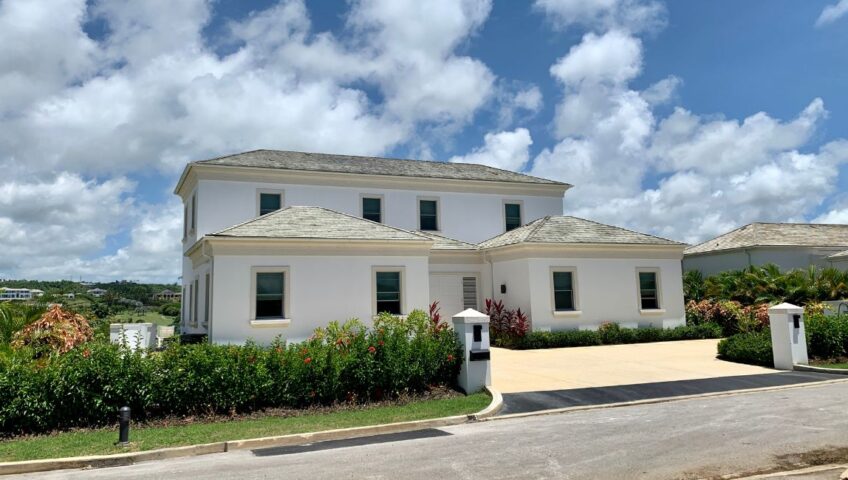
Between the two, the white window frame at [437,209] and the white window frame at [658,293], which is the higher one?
the white window frame at [437,209]

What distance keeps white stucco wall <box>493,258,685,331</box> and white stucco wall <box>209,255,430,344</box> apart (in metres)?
4.72

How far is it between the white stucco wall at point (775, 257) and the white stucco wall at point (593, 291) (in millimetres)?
10765

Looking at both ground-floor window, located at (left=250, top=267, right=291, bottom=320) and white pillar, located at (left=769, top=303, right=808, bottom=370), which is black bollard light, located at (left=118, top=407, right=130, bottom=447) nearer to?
ground-floor window, located at (left=250, top=267, right=291, bottom=320)

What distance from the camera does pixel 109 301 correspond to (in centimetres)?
5256

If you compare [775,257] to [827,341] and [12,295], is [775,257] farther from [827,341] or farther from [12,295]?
[12,295]

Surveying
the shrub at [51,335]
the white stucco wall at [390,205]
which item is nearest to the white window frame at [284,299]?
the shrub at [51,335]

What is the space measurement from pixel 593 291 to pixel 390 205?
9847 millimetres

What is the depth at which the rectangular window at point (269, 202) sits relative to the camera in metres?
24.9

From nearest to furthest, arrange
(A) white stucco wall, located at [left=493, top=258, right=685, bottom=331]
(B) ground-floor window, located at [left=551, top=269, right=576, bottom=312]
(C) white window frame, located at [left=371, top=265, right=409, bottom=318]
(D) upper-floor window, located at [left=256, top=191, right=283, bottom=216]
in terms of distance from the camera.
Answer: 1. (C) white window frame, located at [left=371, top=265, right=409, bottom=318]
2. (A) white stucco wall, located at [left=493, top=258, right=685, bottom=331]
3. (B) ground-floor window, located at [left=551, top=269, right=576, bottom=312]
4. (D) upper-floor window, located at [left=256, top=191, right=283, bottom=216]

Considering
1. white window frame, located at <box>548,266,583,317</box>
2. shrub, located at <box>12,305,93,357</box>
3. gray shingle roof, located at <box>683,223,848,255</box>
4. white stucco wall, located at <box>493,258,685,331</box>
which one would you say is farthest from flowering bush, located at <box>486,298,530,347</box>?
gray shingle roof, located at <box>683,223,848,255</box>

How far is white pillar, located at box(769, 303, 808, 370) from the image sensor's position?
1587 cm

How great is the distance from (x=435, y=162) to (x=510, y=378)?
59.1 feet

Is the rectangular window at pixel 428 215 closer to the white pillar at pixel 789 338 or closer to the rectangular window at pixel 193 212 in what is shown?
the rectangular window at pixel 193 212

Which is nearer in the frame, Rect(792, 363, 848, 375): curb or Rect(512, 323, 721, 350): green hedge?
Rect(792, 363, 848, 375): curb
